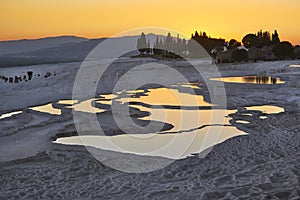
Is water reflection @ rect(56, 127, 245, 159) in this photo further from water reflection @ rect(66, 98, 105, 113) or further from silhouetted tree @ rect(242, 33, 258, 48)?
silhouetted tree @ rect(242, 33, 258, 48)

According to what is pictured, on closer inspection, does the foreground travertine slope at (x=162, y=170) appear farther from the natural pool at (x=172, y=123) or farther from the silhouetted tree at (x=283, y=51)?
the silhouetted tree at (x=283, y=51)

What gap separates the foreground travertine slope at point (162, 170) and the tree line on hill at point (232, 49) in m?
65.1

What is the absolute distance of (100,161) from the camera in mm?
12148

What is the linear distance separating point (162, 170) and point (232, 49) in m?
90.1

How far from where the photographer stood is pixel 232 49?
97188 mm

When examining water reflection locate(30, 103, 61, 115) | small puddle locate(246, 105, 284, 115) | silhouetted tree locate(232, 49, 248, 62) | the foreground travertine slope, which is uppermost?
silhouetted tree locate(232, 49, 248, 62)

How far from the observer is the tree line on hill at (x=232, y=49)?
85.7 meters

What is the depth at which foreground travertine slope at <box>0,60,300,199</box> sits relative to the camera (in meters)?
8.94

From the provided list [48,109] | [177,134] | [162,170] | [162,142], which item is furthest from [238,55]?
[162,170]

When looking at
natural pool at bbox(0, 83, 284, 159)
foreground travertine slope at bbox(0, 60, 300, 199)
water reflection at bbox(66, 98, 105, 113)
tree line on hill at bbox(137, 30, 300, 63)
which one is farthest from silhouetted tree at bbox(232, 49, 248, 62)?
foreground travertine slope at bbox(0, 60, 300, 199)

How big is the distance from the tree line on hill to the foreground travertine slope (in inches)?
2563

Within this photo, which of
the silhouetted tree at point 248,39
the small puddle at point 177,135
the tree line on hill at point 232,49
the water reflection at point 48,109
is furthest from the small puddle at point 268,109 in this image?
the silhouetted tree at point 248,39

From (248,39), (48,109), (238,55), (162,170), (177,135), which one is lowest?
(162,170)

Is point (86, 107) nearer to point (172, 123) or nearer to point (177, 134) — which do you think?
point (172, 123)
